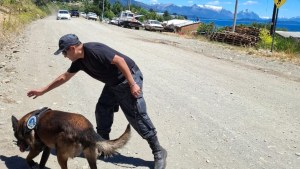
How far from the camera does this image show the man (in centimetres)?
429

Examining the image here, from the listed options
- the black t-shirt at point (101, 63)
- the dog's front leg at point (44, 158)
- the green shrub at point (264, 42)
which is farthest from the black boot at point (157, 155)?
the green shrub at point (264, 42)

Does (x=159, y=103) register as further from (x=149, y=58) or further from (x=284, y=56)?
(x=284, y=56)

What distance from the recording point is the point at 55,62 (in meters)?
12.3

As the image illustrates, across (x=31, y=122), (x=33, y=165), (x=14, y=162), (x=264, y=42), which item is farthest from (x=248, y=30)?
(x=31, y=122)

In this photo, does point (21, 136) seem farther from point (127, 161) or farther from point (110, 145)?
point (127, 161)

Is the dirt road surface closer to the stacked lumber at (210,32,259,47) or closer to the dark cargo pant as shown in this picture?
the dark cargo pant

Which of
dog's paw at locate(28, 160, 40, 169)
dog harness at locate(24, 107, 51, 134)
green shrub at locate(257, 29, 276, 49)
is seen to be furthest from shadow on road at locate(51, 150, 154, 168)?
green shrub at locate(257, 29, 276, 49)

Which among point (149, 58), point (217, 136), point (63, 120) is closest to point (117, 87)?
point (63, 120)

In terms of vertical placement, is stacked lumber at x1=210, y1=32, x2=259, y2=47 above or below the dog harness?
below

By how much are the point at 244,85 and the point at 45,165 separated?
7034mm

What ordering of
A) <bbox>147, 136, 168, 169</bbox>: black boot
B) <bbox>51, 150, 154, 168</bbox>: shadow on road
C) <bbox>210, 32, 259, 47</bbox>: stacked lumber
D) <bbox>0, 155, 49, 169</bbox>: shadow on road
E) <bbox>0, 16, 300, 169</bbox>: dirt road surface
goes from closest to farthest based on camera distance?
<bbox>0, 155, 49, 169</bbox>: shadow on road, <bbox>147, 136, 168, 169</bbox>: black boot, <bbox>51, 150, 154, 168</bbox>: shadow on road, <bbox>0, 16, 300, 169</bbox>: dirt road surface, <bbox>210, 32, 259, 47</bbox>: stacked lumber

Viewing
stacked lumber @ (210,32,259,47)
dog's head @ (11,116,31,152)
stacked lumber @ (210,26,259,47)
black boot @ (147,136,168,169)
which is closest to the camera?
dog's head @ (11,116,31,152)

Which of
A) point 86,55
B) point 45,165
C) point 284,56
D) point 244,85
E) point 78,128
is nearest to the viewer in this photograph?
point 78,128

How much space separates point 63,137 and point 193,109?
14.0 ft
